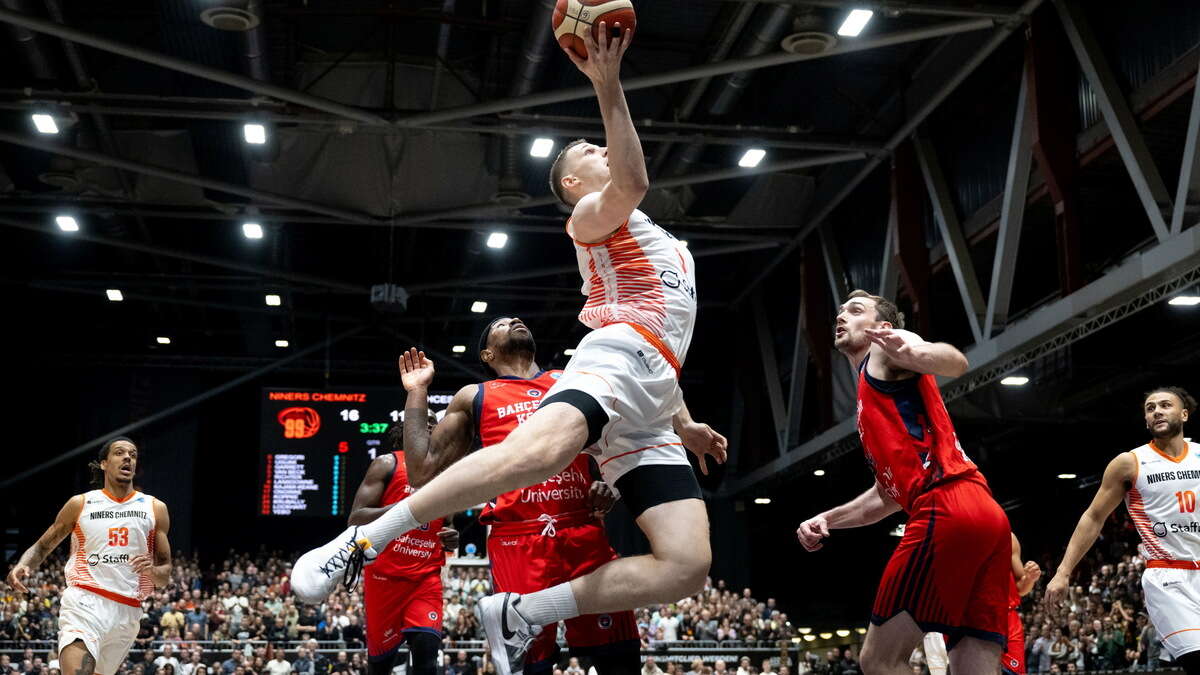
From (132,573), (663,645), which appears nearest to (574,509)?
(132,573)

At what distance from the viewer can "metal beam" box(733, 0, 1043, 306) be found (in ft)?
53.7

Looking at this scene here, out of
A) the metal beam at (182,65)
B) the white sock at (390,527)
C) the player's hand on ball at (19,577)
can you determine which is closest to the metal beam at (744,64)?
the metal beam at (182,65)

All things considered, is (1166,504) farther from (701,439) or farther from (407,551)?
(407,551)

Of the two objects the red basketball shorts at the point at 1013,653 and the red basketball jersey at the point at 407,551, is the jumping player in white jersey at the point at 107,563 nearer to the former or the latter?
the red basketball jersey at the point at 407,551

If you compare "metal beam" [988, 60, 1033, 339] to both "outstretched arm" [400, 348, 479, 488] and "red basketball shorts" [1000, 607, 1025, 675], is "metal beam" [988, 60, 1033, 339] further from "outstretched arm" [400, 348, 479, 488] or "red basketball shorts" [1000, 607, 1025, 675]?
"outstretched arm" [400, 348, 479, 488]

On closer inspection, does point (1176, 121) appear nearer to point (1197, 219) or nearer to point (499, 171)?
point (1197, 219)

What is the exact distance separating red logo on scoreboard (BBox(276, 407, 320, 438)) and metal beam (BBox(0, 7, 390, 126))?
25.0 ft

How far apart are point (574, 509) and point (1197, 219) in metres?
9.65

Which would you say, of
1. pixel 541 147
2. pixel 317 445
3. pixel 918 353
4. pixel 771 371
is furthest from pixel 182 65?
pixel 771 371

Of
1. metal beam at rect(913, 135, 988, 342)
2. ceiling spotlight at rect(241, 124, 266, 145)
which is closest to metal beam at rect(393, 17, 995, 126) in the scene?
metal beam at rect(913, 135, 988, 342)

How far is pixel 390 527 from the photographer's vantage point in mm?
Answer: 4766

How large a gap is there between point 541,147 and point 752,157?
3512 millimetres

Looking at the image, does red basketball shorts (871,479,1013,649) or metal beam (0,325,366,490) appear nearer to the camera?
red basketball shorts (871,479,1013,649)

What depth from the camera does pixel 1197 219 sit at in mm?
12844
